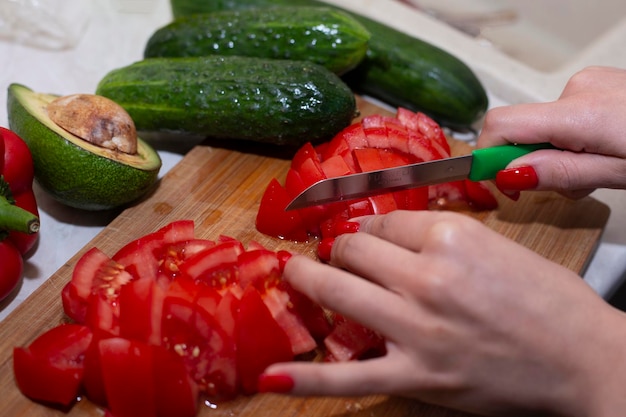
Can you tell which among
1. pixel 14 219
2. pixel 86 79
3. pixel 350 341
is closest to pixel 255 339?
pixel 350 341

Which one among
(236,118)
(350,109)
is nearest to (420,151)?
(350,109)

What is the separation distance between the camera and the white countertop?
1.71 meters

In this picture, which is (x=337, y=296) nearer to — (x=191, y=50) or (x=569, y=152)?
(x=569, y=152)

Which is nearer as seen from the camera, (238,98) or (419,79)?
(238,98)

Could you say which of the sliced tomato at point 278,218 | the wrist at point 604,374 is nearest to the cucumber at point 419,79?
the sliced tomato at point 278,218

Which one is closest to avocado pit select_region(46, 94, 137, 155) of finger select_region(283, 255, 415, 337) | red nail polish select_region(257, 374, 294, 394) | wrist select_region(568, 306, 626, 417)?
finger select_region(283, 255, 415, 337)

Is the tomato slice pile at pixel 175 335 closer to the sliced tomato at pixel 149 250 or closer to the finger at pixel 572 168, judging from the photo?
the sliced tomato at pixel 149 250

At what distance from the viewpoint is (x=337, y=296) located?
1115 millimetres

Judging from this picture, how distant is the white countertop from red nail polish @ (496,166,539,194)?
0.43m

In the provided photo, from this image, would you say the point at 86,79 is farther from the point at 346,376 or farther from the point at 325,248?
the point at 346,376

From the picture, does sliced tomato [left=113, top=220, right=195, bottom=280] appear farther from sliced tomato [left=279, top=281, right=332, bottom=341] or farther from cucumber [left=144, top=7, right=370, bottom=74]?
cucumber [left=144, top=7, right=370, bottom=74]

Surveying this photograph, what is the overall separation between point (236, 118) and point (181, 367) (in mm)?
778

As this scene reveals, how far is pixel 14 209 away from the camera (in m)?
1.35

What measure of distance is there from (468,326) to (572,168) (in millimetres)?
703
